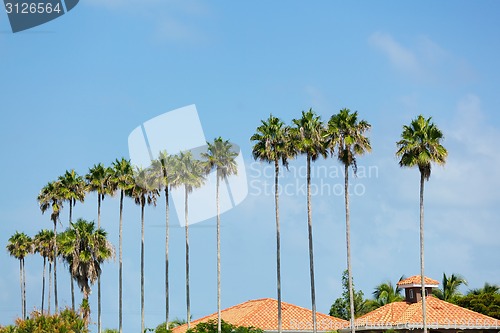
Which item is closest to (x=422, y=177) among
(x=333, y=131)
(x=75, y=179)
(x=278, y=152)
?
(x=333, y=131)

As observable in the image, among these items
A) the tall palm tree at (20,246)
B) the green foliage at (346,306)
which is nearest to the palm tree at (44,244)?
the tall palm tree at (20,246)

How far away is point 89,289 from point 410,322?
31916 millimetres

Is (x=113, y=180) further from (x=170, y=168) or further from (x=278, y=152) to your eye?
(x=278, y=152)

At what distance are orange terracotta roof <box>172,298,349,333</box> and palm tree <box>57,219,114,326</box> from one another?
1022 centimetres

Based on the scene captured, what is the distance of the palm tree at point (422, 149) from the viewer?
6419cm

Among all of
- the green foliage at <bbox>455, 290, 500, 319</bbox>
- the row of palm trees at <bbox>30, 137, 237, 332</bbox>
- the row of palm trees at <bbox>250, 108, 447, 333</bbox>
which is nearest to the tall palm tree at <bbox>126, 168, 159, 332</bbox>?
the row of palm trees at <bbox>30, 137, 237, 332</bbox>

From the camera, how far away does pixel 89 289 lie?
81.5m

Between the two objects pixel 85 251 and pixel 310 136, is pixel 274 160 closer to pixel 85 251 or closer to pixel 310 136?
pixel 310 136

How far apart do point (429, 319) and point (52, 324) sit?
109 ft

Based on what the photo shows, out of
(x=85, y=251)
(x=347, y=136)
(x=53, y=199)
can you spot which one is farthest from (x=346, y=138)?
(x=53, y=199)

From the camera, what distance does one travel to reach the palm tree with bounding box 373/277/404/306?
9869 cm

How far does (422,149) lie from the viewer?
6444 cm

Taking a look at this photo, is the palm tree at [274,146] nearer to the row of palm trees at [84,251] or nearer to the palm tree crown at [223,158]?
the palm tree crown at [223,158]

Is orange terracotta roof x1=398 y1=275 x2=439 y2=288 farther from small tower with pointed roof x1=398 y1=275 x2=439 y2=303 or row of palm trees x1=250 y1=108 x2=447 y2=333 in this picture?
row of palm trees x1=250 y1=108 x2=447 y2=333
